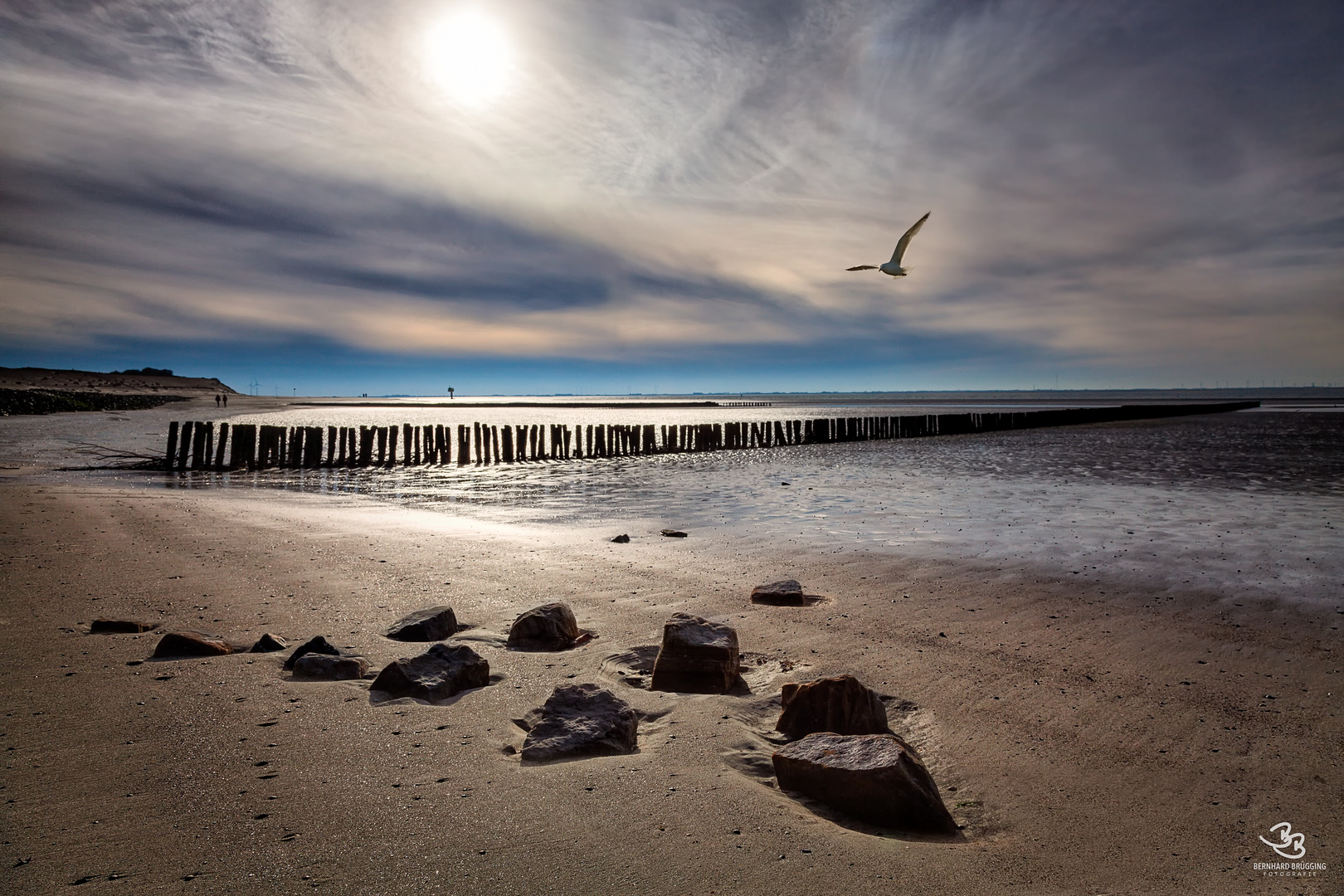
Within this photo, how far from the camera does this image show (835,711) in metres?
3.47

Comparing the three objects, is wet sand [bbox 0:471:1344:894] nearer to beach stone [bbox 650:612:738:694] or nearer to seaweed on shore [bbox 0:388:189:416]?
beach stone [bbox 650:612:738:694]

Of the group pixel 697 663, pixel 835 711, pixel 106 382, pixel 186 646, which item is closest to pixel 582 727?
pixel 697 663

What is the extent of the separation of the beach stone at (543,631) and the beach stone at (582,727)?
116 centimetres

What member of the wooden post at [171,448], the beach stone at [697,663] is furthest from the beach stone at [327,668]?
the wooden post at [171,448]

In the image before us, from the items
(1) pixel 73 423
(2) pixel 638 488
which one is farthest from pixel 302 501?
(1) pixel 73 423

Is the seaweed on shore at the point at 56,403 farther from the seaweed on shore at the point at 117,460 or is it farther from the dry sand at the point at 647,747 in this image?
the dry sand at the point at 647,747

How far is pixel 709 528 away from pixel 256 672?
21.9ft

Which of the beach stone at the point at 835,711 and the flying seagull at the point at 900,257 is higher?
the flying seagull at the point at 900,257

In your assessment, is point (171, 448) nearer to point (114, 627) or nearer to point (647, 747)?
point (114, 627)

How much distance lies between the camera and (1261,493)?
13.4 meters

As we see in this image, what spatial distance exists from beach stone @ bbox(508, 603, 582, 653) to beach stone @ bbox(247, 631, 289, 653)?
147cm

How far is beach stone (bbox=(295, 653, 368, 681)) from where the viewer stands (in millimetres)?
4047

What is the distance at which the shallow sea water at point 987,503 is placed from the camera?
Result: 25.7 ft

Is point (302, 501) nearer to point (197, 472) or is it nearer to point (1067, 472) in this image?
point (197, 472)
